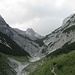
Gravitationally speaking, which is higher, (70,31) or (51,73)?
(51,73)

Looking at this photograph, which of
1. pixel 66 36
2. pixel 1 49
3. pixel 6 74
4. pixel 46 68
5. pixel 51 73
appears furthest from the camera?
pixel 66 36

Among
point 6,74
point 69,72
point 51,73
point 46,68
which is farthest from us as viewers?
point 6,74

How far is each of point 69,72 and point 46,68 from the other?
9.71m

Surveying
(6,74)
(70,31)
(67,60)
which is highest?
(67,60)

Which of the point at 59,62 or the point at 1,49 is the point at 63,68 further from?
the point at 1,49

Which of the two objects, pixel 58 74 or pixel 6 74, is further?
pixel 6 74

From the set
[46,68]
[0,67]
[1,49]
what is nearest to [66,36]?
[1,49]

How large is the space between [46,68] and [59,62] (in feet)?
13.0

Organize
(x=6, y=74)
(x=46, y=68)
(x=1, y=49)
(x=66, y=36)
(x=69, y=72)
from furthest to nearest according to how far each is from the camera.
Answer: (x=66, y=36) < (x=1, y=49) < (x=6, y=74) < (x=46, y=68) < (x=69, y=72)

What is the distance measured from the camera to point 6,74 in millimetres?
83125

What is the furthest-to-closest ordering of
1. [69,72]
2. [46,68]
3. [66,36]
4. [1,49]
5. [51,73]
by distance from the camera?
1. [66,36]
2. [1,49]
3. [46,68]
4. [51,73]
5. [69,72]

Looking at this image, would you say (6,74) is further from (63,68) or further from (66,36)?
(66,36)

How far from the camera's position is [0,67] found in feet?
282

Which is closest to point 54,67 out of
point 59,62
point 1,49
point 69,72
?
point 59,62
